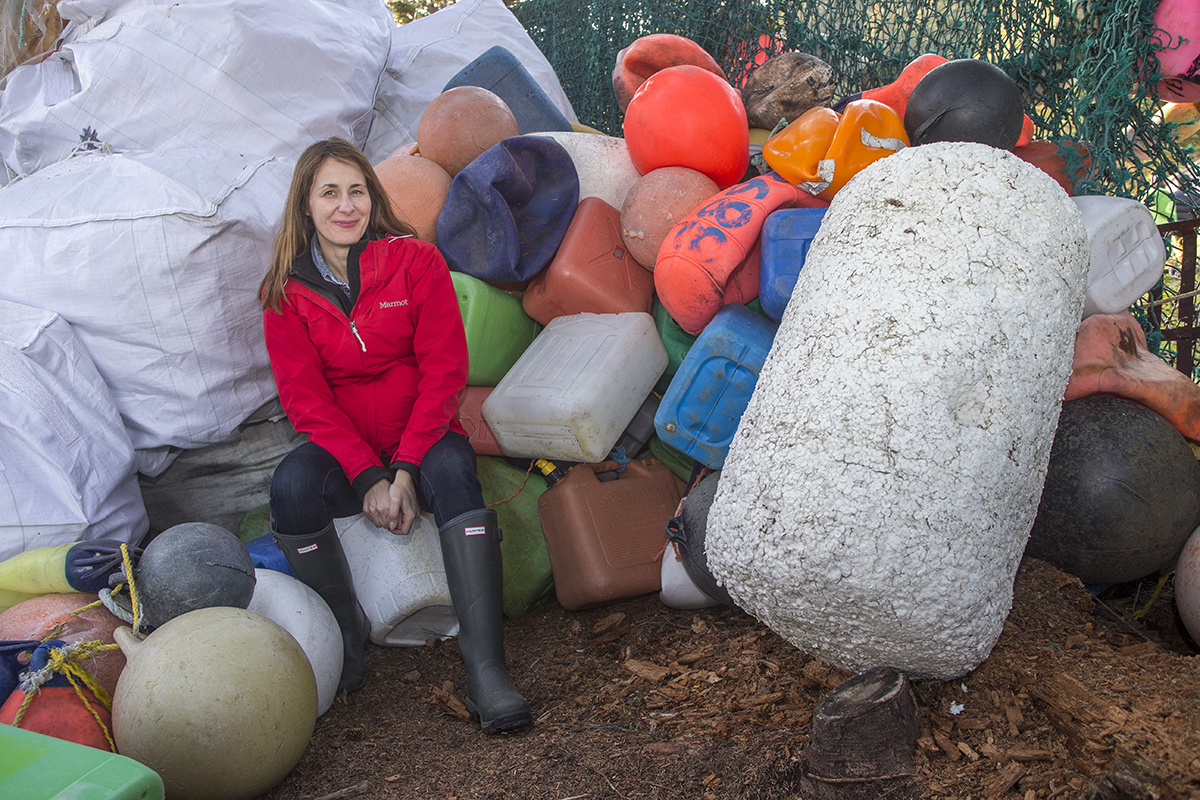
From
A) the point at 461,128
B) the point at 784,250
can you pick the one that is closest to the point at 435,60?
the point at 461,128

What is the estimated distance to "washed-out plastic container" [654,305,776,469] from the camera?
2.38 meters

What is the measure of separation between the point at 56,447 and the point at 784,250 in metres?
2.19

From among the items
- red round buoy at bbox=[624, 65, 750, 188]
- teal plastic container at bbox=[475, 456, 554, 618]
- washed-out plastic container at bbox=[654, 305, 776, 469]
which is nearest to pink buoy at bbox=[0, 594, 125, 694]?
teal plastic container at bbox=[475, 456, 554, 618]

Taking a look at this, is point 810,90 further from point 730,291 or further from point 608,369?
point 608,369

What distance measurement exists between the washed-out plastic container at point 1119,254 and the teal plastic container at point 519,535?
178 cm

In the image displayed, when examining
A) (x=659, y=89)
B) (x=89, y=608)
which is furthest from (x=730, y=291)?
(x=89, y=608)

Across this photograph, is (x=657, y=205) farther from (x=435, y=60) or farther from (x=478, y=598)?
(x=435, y=60)

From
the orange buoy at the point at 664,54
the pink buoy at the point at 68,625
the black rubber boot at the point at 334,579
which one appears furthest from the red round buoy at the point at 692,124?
the pink buoy at the point at 68,625

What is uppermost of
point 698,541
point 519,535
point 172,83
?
point 172,83

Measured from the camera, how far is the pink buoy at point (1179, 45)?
2.60m

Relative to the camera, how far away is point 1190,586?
2.06 m

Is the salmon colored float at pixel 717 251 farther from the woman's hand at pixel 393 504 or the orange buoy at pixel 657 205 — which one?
the woman's hand at pixel 393 504

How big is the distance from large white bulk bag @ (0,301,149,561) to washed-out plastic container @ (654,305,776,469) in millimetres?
1675

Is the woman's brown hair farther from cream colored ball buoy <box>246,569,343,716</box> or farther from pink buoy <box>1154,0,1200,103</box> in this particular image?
pink buoy <box>1154,0,1200,103</box>
